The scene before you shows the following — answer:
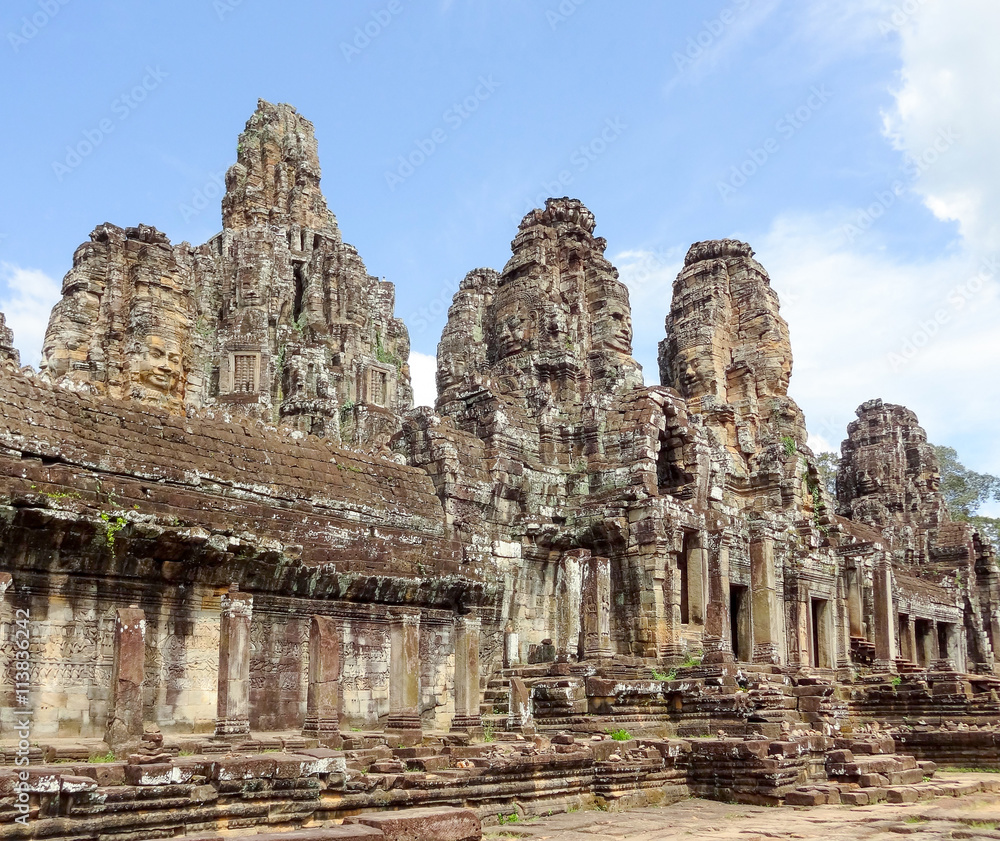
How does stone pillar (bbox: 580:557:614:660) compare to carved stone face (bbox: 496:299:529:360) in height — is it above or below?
below

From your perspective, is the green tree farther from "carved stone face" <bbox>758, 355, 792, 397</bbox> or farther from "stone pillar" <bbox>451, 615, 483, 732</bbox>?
"stone pillar" <bbox>451, 615, 483, 732</bbox>

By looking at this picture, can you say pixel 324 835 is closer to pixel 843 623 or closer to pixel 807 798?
A: pixel 807 798

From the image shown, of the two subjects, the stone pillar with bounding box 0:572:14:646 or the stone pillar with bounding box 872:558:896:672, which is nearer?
the stone pillar with bounding box 0:572:14:646

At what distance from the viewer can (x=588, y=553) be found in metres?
22.6

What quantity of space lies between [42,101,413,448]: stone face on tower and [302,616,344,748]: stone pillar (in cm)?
1990

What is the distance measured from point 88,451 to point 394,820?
760 cm

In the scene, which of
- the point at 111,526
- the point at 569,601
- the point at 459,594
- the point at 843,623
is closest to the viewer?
the point at 111,526

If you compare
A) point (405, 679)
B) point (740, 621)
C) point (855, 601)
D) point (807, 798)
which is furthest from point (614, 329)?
point (807, 798)

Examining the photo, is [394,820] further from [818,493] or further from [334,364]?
[334,364]

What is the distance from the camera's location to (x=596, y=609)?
21172 mm

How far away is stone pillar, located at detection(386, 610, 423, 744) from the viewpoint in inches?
587

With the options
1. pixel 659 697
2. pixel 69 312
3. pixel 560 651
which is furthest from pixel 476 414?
pixel 69 312

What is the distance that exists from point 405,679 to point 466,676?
4.87 ft

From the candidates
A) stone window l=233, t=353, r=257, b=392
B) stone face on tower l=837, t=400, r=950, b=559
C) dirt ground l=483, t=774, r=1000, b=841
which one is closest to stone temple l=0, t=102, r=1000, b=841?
dirt ground l=483, t=774, r=1000, b=841
